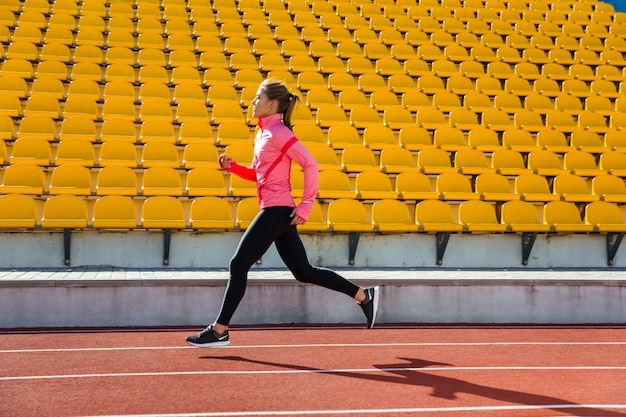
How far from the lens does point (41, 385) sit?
3.49 meters

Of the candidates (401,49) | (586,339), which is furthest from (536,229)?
Answer: (401,49)

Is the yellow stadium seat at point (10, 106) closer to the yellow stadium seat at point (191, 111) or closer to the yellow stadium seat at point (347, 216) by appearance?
the yellow stadium seat at point (191, 111)

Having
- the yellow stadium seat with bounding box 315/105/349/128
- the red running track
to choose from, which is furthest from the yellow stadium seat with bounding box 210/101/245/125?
the red running track

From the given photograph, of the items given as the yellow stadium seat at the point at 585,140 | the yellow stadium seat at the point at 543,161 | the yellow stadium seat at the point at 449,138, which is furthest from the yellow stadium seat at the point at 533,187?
the yellow stadium seat at the point at 585,140

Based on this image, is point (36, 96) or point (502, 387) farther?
point (36, 96)

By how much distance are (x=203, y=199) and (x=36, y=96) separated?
3029 millimetres

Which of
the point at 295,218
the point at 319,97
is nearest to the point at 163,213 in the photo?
the point at 295,218

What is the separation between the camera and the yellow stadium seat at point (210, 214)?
6746 millimetres

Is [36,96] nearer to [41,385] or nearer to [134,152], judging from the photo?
[134,152]

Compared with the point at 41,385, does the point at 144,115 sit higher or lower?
higher

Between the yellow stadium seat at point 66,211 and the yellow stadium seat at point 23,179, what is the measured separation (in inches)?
15.4

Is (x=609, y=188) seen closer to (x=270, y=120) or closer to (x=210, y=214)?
(x=210, y=214)

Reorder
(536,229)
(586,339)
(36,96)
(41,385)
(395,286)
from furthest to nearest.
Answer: (36,96)
(536,229)
(395,286)
(586,339)
(41,385)

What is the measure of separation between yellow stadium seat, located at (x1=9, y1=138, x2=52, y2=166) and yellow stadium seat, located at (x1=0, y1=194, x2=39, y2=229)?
0.98 meters
